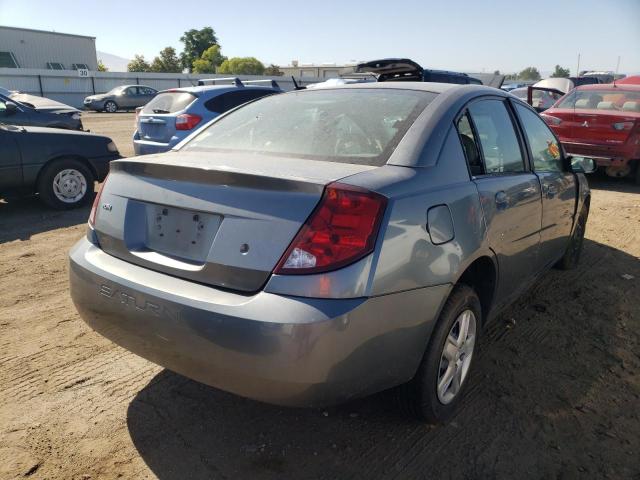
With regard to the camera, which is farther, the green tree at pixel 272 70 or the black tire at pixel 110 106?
the green tree at pixel 272 70

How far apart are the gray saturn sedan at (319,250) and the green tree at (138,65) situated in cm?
8139

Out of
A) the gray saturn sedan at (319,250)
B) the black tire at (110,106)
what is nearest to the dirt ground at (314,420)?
the gray saturn sedan at (319,250)

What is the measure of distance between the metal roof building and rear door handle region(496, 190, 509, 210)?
58086mm

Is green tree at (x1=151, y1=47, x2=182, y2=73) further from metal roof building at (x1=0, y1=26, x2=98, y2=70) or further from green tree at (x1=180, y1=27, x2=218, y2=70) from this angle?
metal roof building at (x1=0, y1=26, x2=98, y2=70)

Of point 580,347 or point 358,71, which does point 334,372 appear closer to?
point 580,347

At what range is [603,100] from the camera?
366 inches

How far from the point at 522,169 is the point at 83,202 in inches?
232

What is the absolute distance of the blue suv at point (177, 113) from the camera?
8148mm

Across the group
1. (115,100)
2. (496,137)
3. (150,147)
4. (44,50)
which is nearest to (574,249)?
(496,137)

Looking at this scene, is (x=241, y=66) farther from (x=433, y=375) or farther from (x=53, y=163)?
(x=433, y=375)

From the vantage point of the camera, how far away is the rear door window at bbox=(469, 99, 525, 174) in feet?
9.49

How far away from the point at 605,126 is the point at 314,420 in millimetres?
8220

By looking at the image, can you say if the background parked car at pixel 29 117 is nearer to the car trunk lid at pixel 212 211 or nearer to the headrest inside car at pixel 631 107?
the car trunk lid at pixel 212 211

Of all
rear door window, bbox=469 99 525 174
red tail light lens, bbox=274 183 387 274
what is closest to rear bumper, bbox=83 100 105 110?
rear door window, bbox=469 99 525 174
